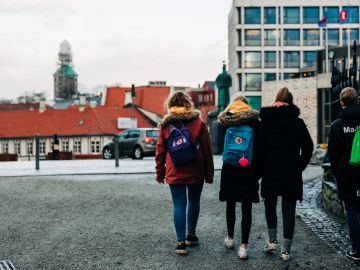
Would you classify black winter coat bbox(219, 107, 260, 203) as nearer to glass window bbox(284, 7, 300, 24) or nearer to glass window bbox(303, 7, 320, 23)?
glass window bbox(284, 7, 300, 24)

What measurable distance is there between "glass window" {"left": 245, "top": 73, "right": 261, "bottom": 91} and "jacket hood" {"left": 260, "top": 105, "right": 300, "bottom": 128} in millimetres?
70238

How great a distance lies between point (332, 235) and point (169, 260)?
213 centimetres

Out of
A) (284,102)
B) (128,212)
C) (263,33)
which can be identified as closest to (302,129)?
(284,102)

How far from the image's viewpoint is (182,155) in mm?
6707

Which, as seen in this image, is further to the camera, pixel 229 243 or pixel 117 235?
pixel 117 235

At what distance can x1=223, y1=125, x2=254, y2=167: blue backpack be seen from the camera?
255 inches

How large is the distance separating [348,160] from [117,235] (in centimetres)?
289

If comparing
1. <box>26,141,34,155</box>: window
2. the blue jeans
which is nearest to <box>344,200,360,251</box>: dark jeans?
the blue jeans

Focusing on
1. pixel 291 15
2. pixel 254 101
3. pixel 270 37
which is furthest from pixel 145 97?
pixel 254 101

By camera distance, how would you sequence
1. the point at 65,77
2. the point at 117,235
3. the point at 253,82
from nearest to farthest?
1. the point at 117,235
2. the point at 253,82
3. the point at 65,77

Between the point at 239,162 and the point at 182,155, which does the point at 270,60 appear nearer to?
the point at 182,155

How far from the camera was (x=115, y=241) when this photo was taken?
7.38 metres

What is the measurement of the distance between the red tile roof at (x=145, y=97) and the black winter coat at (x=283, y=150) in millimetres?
103451

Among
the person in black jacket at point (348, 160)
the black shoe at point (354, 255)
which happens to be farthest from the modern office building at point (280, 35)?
the black shoe at point (354, 255)
